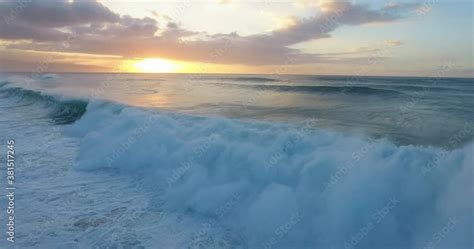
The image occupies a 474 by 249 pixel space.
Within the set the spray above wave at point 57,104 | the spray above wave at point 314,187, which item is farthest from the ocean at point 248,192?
the spray above wave at point 57,104

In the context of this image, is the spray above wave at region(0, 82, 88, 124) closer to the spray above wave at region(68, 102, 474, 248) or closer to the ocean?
the ocean

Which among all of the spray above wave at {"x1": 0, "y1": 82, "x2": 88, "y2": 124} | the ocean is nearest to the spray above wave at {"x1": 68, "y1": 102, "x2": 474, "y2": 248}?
the ocean

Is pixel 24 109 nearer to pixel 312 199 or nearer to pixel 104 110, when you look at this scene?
pixel 104 110

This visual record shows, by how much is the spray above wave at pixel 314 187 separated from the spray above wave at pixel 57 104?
10602 mm

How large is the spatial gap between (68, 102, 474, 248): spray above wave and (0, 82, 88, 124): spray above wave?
417 inches

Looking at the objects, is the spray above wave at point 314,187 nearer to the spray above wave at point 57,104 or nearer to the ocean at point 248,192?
the ocean at point 248,192

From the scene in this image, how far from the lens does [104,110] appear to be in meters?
16.5

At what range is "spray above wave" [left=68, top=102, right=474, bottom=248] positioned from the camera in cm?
566

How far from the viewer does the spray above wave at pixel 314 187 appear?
5.66 metres

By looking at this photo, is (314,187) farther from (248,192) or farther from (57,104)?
(57,104)

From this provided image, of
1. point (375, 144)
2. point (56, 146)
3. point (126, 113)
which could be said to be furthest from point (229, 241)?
point (126, 113)

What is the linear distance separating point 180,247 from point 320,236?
224 centimetres

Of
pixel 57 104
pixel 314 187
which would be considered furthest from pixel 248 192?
pixel 57 104

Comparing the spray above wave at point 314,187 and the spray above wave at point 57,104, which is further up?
the spray above wave at point 57,104
